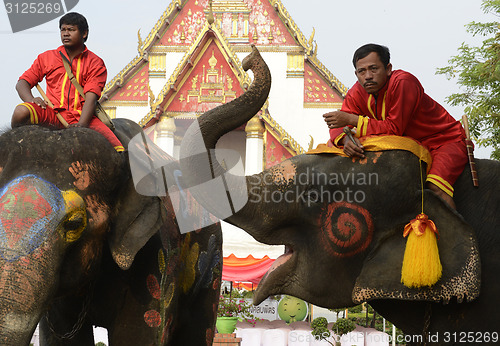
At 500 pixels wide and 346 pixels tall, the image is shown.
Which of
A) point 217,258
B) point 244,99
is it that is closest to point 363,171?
point 244,99

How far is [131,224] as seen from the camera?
11.3 ft

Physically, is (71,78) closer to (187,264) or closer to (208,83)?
(187,264)

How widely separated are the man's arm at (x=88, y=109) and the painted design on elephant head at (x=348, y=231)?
5.20 ft

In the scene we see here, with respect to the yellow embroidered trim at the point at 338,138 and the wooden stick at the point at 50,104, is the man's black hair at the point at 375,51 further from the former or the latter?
the wooden stick at the point at 50,104

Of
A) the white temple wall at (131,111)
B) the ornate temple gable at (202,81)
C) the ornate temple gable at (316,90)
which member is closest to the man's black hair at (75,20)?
the ornate temple gable at (202,81)

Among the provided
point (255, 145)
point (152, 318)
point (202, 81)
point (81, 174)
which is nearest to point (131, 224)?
point (81, 174)

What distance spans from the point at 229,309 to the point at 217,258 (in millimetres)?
6626

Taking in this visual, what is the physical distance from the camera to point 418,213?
2.84 m

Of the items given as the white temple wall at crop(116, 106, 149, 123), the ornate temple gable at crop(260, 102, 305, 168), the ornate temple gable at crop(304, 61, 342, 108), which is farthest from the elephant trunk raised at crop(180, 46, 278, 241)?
the white temple wall at crop(116, 106, 149, 123)

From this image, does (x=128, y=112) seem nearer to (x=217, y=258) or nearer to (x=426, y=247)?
(x=217, y=258)

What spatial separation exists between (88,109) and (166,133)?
13.6 meters

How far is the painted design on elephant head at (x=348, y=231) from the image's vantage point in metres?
2.84

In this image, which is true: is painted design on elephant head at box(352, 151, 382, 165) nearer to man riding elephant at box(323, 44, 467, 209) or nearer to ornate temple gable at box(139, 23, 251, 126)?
man riding elephant at box(323, 44, 467, 209)

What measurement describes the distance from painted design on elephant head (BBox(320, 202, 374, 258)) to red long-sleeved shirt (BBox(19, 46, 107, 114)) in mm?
1757
